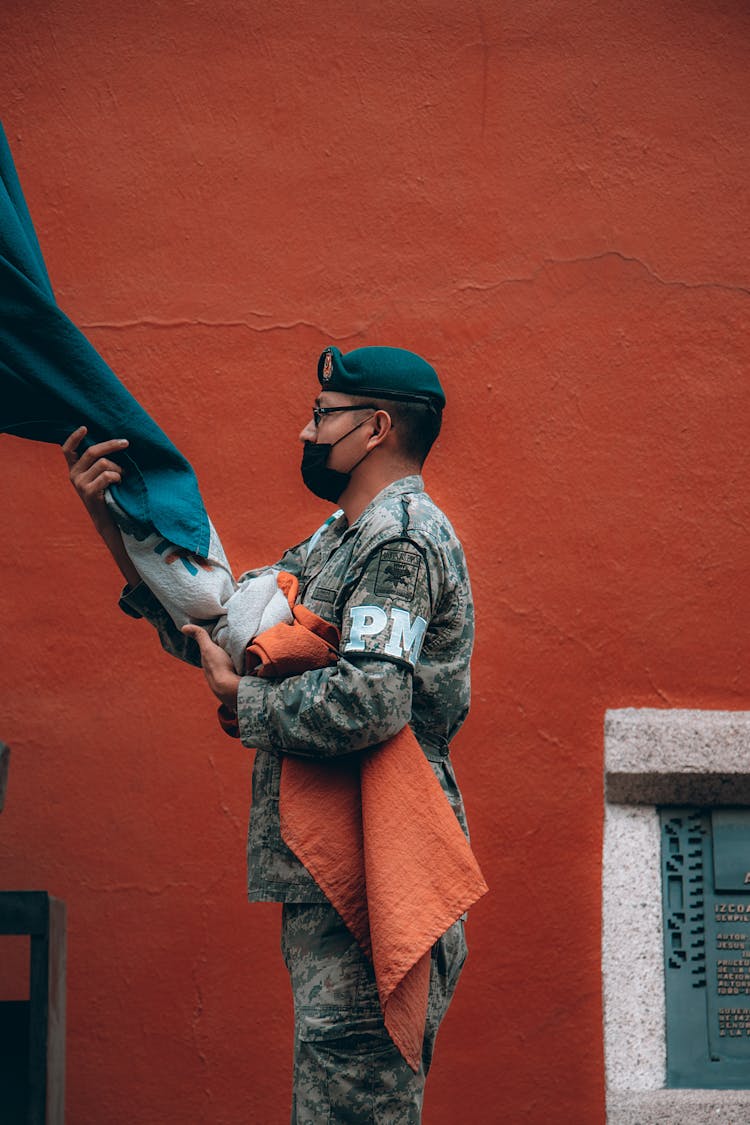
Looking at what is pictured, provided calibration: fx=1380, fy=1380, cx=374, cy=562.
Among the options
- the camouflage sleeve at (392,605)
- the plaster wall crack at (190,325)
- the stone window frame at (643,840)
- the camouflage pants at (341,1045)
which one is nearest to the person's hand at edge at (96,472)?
the camouflage sleeve at (392,605)

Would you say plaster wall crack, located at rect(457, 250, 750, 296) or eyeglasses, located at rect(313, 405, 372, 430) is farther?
plaster wall crack, located at rect(457, 250, 750, 296)

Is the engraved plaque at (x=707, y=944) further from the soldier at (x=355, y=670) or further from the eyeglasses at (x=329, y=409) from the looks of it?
the eyeglasses at (x=329, y=409)

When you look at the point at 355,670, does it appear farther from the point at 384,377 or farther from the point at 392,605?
the point at 384,377

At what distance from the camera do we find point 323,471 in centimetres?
247

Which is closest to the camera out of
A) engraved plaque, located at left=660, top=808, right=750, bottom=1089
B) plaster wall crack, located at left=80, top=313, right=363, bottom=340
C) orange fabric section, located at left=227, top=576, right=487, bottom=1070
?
orange fabric section, located at left=227, top=576, right=487, bottom=1070

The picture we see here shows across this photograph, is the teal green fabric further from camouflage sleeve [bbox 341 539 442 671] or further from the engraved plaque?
the engraved plaque

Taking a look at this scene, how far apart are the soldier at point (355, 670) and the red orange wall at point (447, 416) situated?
3.08 feet

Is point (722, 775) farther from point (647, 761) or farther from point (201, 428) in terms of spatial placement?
point (201, 428)

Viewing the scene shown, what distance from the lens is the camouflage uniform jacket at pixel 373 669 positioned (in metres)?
2.13

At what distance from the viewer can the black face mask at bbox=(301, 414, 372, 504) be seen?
245cm

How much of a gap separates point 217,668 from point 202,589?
6.3 inches

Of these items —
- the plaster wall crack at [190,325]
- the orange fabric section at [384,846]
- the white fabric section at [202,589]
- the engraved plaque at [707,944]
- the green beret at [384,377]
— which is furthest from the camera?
the plaster wall crack at [190,325]

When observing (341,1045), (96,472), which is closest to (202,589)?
(96,472)

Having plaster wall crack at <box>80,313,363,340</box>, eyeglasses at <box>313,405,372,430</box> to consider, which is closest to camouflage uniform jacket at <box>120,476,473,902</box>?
eyeglasses at <box>313,405,372,430</box>
